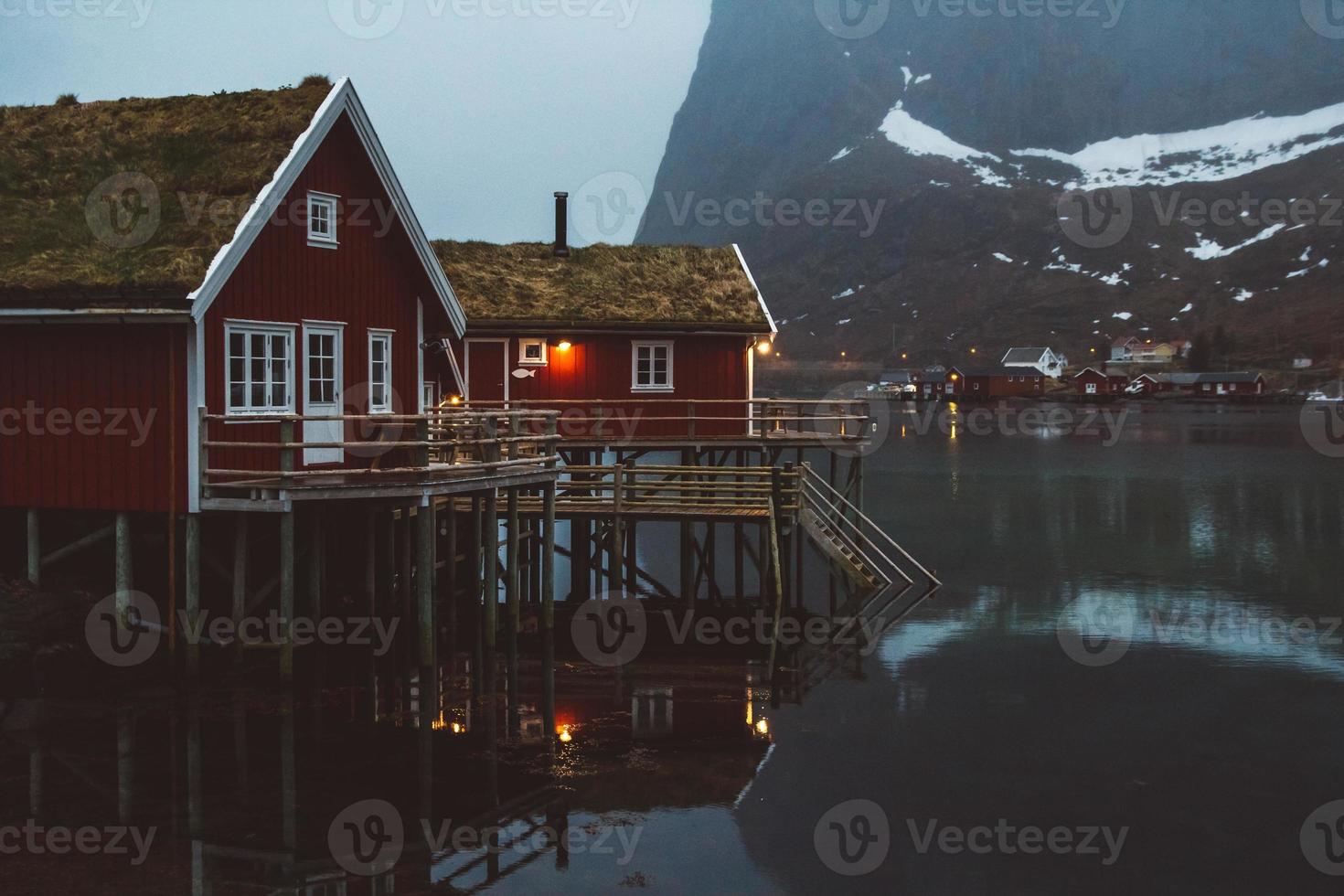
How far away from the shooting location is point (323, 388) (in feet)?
73.6

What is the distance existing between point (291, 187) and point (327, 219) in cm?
126

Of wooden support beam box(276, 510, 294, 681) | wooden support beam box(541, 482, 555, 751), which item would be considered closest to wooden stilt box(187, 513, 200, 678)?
wooden support beam box(276, 510, 294, 681)

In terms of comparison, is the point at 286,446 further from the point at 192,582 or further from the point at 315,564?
the point at 315,564

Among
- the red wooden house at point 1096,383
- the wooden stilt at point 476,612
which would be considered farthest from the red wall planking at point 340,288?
the red wooden house at point 1096,383

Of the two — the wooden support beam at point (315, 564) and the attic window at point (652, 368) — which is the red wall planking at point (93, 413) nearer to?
the wooden support beam at point (315, 564)

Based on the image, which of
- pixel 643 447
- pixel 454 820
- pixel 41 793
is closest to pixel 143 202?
pixel 41 793

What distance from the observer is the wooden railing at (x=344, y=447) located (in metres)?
19.3

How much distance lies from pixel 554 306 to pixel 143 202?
49.3ft

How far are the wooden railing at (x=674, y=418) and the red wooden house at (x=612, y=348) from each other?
0.04 m

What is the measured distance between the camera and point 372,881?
14023 millimetres

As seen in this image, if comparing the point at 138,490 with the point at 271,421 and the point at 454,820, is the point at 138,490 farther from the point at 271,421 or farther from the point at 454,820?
the point at 454,820

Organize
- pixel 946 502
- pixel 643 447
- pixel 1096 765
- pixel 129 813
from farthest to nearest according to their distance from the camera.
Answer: pixel 946 502, pixel 643 447, pixel 1096 765, pixel 129 813

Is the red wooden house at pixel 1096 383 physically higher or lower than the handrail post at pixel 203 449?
higher

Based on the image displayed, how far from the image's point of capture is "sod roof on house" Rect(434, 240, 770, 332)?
114 ft
